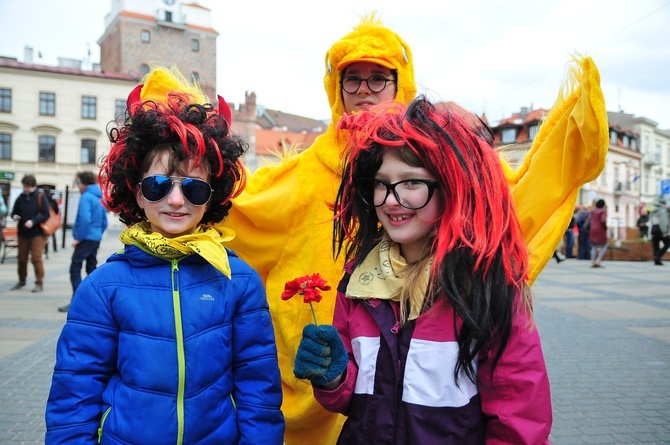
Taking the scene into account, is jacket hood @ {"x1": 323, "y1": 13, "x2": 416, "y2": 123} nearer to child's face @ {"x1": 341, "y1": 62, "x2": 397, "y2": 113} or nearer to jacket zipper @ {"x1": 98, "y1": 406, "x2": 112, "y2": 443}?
child's face @ {"x1": 341, "y1": 62, "x2": 397, "y2": 113}

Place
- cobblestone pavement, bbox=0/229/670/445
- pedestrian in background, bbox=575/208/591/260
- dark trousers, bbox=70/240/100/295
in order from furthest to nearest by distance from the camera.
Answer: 1. pedestrian in background, bbox=575/208/591/260
2. dark trousers, bbox=70/240/100/295
3. cobblestone pavement, bbox=0/229/670/445

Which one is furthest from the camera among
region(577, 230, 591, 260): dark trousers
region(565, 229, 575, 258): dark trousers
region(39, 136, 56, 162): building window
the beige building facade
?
region(39, 136, 56, 162): building window

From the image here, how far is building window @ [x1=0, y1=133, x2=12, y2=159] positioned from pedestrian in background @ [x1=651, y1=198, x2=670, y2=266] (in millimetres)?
34599

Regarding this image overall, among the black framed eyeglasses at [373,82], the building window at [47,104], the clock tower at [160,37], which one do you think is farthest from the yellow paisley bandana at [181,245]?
the clock tower at [160,37]

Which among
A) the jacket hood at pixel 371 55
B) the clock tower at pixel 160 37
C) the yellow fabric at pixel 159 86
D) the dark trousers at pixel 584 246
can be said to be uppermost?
the clock tower at pixel 160 37

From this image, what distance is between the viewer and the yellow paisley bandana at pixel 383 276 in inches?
62.1

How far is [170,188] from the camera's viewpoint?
5.71 feet

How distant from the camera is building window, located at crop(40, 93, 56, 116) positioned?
1326 inches

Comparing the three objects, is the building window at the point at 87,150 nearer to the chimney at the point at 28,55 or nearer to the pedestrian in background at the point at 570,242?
the chimney at the point at 28,55

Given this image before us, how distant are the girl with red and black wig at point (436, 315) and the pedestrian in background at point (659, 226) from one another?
12975mm

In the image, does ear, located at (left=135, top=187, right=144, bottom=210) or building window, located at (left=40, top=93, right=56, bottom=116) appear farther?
building window, located at (left=40, top=93, right=56, bottom=116)

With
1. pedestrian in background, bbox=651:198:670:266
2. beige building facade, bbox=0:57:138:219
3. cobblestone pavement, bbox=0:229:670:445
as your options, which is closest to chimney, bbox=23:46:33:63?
beige building facade, bbox=0:57:138:219

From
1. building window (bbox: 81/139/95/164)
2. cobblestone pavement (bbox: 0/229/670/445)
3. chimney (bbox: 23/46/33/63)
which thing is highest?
chimney (bbox: 23/46/33/63)

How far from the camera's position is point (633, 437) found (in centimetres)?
342
